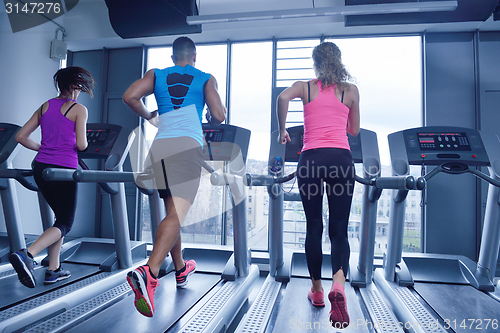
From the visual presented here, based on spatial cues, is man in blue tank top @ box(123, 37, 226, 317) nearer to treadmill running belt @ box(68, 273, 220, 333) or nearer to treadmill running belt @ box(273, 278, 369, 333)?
treadmill running belt @ box(68, 273, 220, 333)

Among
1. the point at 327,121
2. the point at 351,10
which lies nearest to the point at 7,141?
the point at 327,121

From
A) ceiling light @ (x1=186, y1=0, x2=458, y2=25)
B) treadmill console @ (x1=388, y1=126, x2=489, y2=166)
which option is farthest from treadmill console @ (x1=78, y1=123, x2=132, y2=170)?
treadmill console @ (x1=388, y1=126, x2=489, y2=166)

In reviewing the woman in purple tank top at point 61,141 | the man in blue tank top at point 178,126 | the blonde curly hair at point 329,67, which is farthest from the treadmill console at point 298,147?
the woman in purple tank top at point 61,141

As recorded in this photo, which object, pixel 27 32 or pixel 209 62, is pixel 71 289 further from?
pixel 27 32

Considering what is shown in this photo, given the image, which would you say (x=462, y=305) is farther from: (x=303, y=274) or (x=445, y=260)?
(x=303, y=274)

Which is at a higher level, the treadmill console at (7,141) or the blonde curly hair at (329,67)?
the blonde curly hair at (329,67)

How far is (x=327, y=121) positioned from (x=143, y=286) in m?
1.24

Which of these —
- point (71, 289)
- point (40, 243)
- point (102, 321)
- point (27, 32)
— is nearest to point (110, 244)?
point (71, 289)

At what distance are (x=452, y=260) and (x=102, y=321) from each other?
108 inches

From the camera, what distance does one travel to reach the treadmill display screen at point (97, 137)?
255 cm

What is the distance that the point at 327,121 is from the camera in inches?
64.8

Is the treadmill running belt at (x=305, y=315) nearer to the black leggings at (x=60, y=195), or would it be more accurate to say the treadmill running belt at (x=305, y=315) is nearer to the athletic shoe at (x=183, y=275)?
the athletic shoe at (x=183, y=275)

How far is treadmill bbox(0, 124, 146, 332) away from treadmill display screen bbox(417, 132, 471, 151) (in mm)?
2116

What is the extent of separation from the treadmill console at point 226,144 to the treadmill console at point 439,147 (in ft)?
3.75
